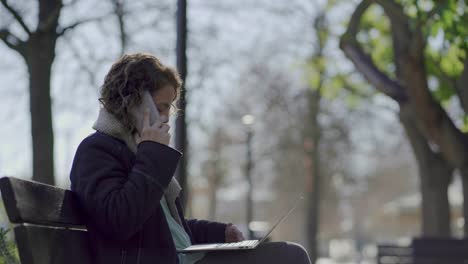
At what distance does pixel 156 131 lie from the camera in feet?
12.0

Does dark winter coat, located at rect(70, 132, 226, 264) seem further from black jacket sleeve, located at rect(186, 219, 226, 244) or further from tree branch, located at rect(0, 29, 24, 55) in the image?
tree branch, located at rect(0, 29, 24, 55)

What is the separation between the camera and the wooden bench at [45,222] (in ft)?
10.2

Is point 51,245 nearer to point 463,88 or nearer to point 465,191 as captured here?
point 463,88

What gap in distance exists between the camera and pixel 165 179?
3570mm

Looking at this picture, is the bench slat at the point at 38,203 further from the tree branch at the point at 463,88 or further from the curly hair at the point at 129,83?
the tree branch at the point at 463,88

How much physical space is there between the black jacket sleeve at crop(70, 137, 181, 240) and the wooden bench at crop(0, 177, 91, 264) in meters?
0.09

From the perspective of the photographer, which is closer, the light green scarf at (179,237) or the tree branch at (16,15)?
the light green scarf at (179,237)

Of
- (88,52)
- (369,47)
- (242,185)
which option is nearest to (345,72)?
(369,47)

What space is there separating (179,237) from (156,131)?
1.63 ft

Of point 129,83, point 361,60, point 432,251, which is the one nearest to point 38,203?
point 129,83

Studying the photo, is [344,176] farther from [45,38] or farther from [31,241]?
[31,241]

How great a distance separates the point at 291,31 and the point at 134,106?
24.7 metres

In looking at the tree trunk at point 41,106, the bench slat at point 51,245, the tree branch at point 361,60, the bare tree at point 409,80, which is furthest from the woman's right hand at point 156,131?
the tree branch at point 361,60

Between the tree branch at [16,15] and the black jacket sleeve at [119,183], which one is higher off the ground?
A: the tree branch at [16,15]
